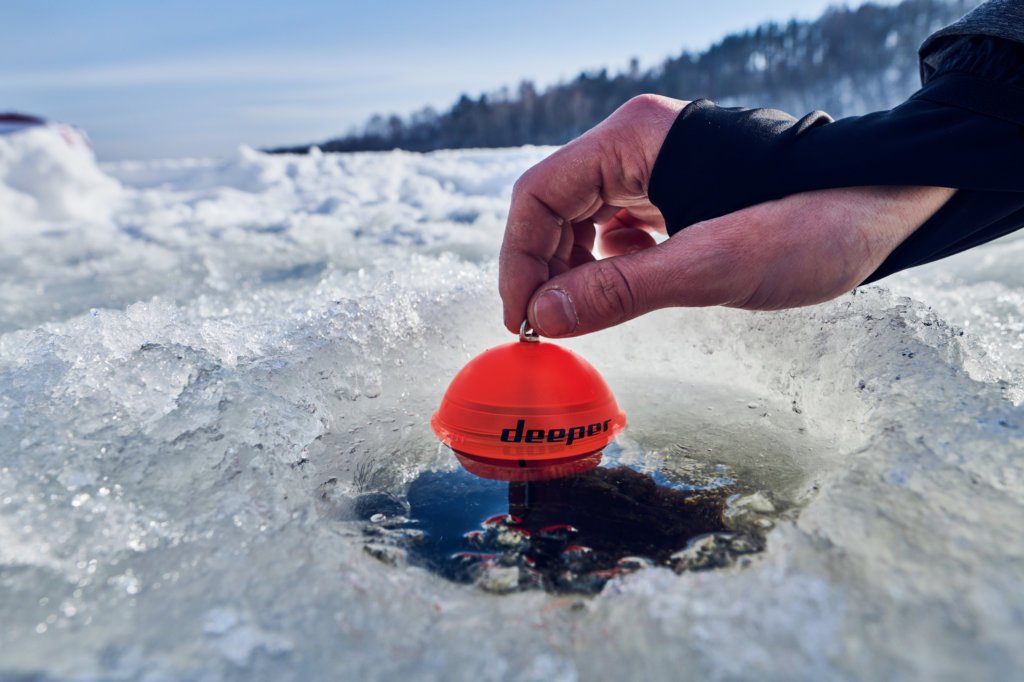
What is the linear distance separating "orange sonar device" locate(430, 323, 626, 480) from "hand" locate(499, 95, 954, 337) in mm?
108

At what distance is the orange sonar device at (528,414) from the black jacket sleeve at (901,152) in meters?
0.44

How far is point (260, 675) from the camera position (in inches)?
32.3

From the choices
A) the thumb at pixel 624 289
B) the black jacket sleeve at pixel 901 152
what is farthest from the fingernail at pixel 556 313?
the black jacket sleeve at pixel 901 152

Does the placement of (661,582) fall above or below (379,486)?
above

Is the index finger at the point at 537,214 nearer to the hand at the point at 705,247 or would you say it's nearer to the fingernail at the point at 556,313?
the hand at the point at 705,247

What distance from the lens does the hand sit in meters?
1.27

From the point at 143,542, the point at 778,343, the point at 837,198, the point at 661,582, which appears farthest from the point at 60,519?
the point at 778,343

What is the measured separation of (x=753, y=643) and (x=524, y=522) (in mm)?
547

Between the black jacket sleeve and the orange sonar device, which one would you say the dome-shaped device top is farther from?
the black jacket sleeve

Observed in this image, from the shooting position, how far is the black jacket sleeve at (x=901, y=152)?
121 centimetres

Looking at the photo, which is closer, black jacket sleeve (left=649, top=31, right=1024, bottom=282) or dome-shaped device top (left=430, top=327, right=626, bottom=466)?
black jacket sleeve (left=649, top=31, right=1024, bottom=282)

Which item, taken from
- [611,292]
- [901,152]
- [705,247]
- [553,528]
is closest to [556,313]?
[611,292]

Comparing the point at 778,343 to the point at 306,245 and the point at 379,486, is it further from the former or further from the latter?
the point at 306,245

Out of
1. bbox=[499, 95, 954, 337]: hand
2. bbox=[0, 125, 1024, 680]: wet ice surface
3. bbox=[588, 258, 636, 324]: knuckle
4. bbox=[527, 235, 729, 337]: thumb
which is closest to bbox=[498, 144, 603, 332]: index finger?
bbox=[499, 95, 954, 337]: hand
